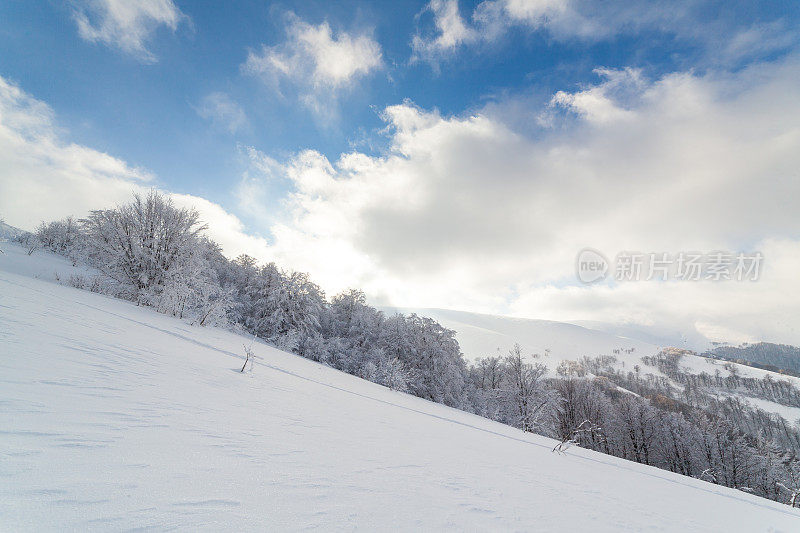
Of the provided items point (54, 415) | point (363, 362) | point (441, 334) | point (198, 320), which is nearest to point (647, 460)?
point (441, 334)

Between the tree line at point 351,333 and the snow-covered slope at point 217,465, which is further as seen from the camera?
the tree line at point 351,333

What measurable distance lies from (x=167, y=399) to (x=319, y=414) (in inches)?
68.0

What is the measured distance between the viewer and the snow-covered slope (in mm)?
1102

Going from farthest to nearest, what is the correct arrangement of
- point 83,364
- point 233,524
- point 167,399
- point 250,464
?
point 83,364
point 167,399
point 250,464
point 233,524

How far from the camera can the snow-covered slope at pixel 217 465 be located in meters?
1.10

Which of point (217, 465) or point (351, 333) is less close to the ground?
point (217, 465)

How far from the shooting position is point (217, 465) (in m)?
1.62

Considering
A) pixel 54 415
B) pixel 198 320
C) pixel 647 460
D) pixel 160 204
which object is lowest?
pixel 647 460

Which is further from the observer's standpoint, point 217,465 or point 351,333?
point 351,333

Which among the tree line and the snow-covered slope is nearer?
the snow-covered slope

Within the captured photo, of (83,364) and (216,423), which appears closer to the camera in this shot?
(216,423)

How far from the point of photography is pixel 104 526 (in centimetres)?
92

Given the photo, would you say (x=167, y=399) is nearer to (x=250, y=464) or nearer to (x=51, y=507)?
A: (x=250, y=464)

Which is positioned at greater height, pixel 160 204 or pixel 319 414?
pixel 160 204
